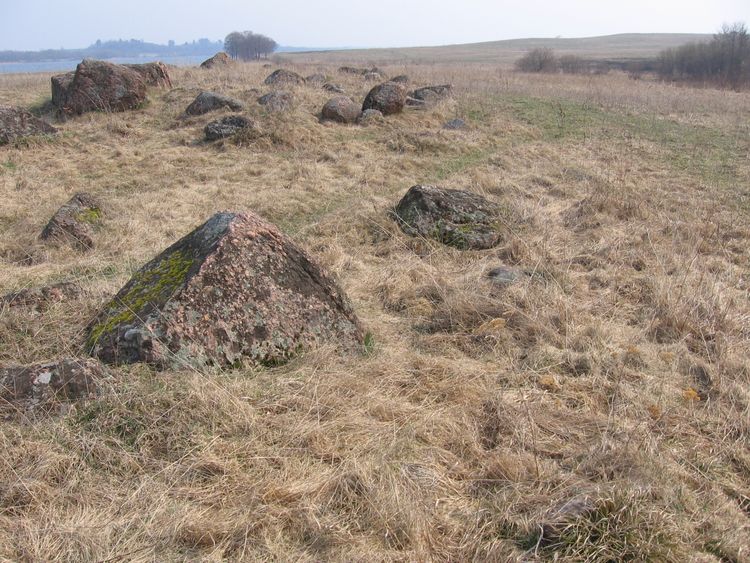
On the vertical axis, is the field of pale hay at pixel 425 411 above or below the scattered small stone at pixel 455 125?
below

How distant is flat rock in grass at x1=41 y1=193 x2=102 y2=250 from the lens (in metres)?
6.94

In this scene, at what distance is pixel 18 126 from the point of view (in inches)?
456

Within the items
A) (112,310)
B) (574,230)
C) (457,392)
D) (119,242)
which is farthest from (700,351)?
(119,242)

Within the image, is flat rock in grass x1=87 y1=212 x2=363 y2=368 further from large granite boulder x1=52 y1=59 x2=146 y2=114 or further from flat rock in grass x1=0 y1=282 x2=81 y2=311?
large granite boulder x1=52 y1=59 x2=146 y2=114

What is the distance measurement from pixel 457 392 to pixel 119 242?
5.41 meters

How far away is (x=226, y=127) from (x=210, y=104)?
236 centimetres

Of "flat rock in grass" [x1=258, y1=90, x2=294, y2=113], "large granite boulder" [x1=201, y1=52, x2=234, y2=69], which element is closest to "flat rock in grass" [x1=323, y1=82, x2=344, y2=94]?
"flat rock in grass" [x1=258, y1=90, x2=294, y2=113]

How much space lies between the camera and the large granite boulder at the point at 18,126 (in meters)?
11.3

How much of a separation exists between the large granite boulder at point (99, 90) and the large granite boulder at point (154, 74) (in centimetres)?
193

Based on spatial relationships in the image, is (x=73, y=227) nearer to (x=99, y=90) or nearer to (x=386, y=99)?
(x=99, y=90)

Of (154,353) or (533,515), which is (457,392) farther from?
(154,353)

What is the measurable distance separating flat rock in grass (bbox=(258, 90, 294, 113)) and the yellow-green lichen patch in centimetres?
1106

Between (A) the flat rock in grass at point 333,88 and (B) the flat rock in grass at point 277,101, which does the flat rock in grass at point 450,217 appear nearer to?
(B) the flat rock in grass at point 277,101

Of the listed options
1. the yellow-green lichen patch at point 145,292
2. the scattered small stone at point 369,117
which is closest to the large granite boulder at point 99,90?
the scattered small stone at point 369,117
